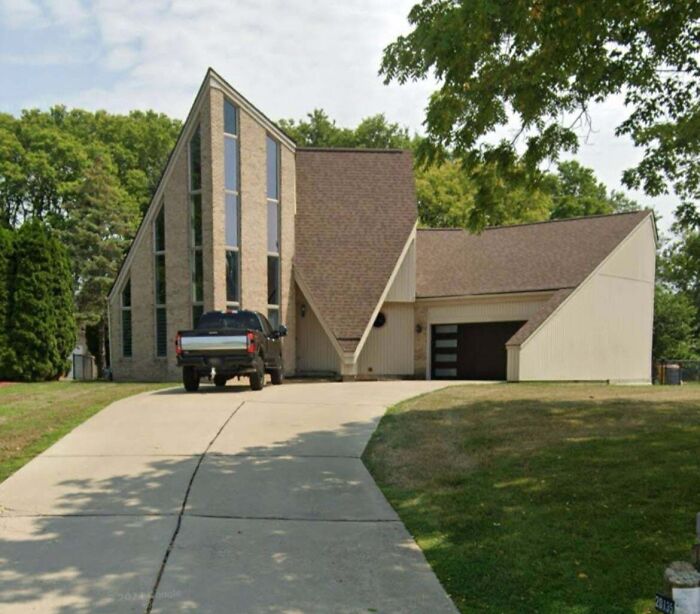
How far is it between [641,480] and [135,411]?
9.04 metres

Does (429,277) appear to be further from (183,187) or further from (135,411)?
(135,411)

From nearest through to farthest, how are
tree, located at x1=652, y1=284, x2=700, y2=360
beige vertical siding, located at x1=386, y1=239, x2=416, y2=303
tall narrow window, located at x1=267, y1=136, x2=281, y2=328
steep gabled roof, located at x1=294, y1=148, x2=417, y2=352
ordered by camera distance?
steep gabled roof, located at x1=294, y1=148, x2=417, y2=352, tall narrow window, located at x1=267, y1=136, x2=281, y2=328, beige vertical siding, located at x1=386, y1=239, x2=416, y2=303, tree, located at x1=652, y1=284, x2=700, y2=360

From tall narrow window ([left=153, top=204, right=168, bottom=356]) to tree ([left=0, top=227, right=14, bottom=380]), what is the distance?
5272mm

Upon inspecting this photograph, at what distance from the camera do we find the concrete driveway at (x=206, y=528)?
4531 millimetres

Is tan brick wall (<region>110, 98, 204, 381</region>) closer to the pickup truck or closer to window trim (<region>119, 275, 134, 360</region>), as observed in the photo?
window trim (<region>119, 275, 134, 360</region>)

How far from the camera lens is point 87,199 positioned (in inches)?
1582

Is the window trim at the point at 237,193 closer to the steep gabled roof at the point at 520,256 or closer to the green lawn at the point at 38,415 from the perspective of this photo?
the green lawn at the point at 38,415

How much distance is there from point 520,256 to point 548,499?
19943 millimetres

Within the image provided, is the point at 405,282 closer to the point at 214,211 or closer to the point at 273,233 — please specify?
the point at 273,233

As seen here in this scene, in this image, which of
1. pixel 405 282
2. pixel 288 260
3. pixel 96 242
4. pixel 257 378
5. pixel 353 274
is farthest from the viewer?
pixel 96 242

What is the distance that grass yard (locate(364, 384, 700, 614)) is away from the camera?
461 centimetres

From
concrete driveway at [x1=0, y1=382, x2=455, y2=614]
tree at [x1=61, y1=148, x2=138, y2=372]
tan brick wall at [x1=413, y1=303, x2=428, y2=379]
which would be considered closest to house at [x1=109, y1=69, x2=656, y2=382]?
tan brick wall at [x1=413, y1=303, x2=428, y2=379]

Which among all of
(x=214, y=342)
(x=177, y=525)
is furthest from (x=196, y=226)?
(x=177, y=525)

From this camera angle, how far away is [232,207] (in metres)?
20.9
